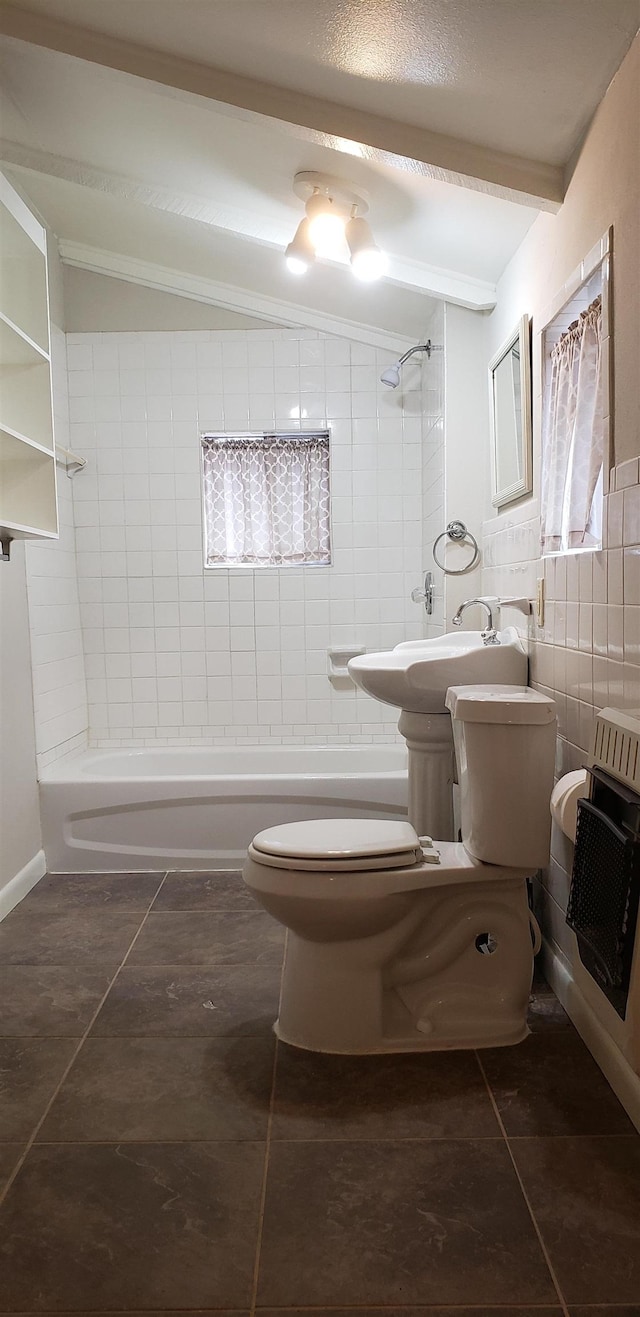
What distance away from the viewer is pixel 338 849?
185 cm

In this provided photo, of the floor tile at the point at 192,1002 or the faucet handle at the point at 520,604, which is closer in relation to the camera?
the floor tile at the point at 192,1002

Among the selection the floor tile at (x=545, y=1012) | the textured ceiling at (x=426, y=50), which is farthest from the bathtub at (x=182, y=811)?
the textured ceiling at (x=426, y=50)

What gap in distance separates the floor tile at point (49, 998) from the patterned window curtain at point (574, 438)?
1.67m

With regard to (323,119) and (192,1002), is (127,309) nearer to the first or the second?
(323,119)

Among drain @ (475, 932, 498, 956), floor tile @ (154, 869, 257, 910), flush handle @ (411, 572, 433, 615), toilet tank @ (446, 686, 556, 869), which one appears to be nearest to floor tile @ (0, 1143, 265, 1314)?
drain @ (475, 932, 498, 956)

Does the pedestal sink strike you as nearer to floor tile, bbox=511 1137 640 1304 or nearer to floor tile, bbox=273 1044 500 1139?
floor tile, bbox=273 1044 500 1139

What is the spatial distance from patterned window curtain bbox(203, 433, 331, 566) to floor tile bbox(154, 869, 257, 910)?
1497mm

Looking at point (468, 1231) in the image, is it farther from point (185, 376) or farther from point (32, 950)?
point (185, 376)

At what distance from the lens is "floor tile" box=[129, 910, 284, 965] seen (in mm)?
2379

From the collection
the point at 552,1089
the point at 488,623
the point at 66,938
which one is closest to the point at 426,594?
the point at 488,623

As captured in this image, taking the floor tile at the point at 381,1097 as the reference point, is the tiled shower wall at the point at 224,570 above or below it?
above

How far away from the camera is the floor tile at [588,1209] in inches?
48.8

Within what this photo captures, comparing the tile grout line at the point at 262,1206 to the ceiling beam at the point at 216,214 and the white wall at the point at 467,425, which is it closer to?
the white wall at the point at 467,425

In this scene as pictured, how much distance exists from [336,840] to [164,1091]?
63cm
